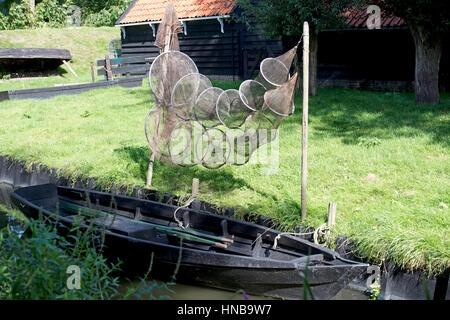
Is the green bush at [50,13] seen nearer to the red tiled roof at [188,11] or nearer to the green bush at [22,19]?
the green bush at [22,19]

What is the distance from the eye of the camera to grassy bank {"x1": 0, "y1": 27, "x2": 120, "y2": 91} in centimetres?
2486

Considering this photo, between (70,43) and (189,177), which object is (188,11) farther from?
(189,177)

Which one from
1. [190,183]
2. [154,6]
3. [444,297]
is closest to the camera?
[444,297]

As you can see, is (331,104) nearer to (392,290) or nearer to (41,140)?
(41,140)

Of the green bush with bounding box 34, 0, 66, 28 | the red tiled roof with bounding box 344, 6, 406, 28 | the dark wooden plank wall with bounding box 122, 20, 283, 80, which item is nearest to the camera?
the red tiled roof with bounding box 344, 6, 406, 28

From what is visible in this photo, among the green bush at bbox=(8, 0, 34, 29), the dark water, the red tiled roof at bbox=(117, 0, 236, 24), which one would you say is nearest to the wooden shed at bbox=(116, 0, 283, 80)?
the red tiled roof at bbox=(117, 0, 236, 24)

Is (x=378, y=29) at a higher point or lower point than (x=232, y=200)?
higher

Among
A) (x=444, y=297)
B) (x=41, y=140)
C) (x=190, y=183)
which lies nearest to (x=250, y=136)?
(x=190, y=183)

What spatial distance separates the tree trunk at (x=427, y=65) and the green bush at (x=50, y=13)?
3030cm

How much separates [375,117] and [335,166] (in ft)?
11.8

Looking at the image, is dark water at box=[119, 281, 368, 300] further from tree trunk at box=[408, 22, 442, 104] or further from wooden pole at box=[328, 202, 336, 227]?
tree trunk at box=[408, 22, 442, 104]

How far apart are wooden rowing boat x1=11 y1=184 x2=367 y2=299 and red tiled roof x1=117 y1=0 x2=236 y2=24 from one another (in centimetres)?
1370
